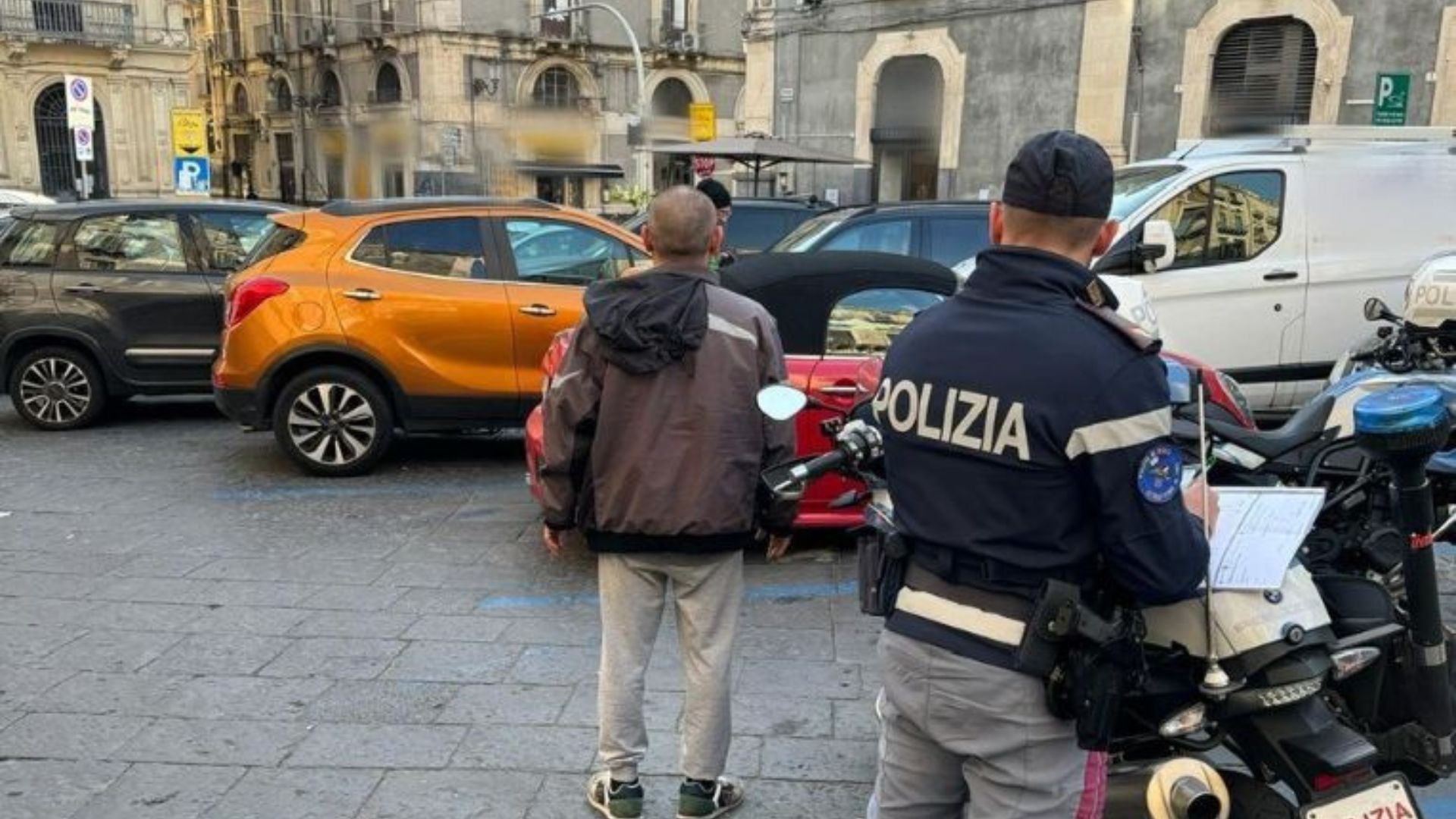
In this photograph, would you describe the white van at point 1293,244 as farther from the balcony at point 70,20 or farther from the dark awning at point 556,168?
the balcony at point 70,20

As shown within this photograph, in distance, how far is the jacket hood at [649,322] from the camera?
3096mm

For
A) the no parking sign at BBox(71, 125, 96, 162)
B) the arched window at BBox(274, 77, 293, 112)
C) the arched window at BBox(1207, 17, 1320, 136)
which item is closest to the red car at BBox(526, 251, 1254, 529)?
the arched window at BBox(1207, 17, 1320, 136)

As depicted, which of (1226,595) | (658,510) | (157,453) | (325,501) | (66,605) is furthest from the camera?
(157,453)

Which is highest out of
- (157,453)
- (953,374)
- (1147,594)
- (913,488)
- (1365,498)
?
(953,374)

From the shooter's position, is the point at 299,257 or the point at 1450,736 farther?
the point at 299,257

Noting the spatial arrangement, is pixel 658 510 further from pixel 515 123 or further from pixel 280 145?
pixel 280 145

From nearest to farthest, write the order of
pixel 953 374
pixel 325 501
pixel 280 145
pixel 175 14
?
pixel 953 374 → pixel 325 501 → pixel 175 14 → pixel 280 145

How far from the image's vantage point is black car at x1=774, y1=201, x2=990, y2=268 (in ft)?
30.2

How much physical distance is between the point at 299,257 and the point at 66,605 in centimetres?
283

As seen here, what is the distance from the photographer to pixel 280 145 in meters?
48.7

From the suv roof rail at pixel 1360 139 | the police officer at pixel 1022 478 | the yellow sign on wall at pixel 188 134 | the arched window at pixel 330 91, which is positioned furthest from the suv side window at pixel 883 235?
the arched window at pixel 330 91

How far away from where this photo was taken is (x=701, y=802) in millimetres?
3402

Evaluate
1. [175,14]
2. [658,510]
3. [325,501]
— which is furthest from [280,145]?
[658,510]

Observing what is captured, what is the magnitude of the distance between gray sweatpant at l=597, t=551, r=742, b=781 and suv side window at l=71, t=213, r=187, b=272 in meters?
7.11
